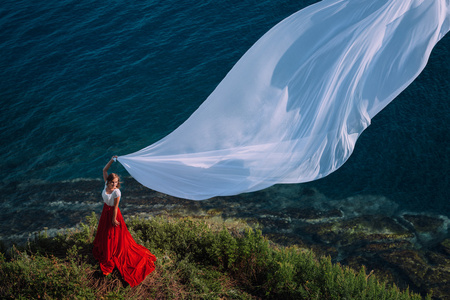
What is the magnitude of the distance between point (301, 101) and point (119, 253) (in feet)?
15.7

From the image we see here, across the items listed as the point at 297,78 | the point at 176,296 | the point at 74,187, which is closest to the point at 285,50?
the point at 297,78

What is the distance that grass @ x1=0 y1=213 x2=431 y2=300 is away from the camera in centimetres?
831

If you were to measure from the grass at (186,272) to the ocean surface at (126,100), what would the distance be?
533 centimetres

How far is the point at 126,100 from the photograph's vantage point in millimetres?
20266

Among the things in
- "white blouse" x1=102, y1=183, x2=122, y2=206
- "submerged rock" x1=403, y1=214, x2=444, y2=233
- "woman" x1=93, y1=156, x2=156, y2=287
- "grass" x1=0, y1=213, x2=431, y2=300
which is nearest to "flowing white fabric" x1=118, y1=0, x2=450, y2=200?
"white blouse" x1=102, y1=183, x2=122, y2=206

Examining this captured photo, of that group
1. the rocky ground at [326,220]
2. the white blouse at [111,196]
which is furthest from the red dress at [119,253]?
the rocky ground at [326,220]

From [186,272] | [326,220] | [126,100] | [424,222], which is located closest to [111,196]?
[186,272]

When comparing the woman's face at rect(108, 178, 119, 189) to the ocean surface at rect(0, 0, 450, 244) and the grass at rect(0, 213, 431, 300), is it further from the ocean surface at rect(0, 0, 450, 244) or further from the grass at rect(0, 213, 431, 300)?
the ocean surface at rect(0, 0, 450, 244)

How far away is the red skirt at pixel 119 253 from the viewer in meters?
8.50

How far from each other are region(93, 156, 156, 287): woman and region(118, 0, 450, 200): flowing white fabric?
2.79 ft

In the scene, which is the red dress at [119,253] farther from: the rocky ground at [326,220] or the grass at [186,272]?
the rocky ground at [326,220]

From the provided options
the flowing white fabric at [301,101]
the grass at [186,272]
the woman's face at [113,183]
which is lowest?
the grass at [186,272]

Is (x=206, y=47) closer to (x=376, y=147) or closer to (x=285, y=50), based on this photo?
(x=376, y=147)

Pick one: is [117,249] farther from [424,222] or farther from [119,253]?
[424,222]
